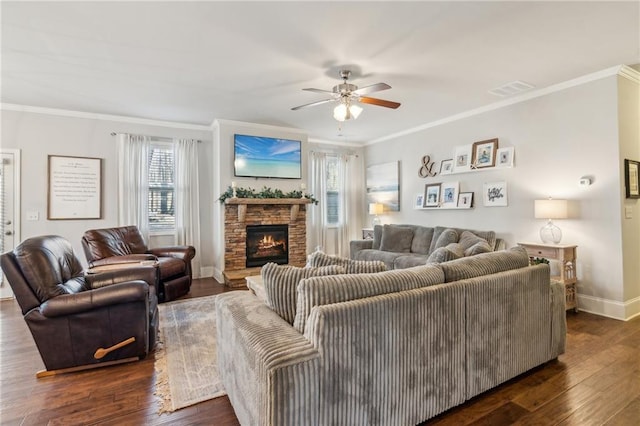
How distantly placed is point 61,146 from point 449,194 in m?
5.98

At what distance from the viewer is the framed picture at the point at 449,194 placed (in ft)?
16.5

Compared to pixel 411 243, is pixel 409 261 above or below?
below

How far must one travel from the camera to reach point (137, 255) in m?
3.93

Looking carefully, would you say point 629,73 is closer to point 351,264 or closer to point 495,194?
point 495,194

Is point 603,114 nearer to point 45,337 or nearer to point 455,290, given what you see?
point 455,290

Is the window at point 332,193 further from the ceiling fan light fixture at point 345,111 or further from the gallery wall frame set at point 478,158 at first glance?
the ceiling fan light fixture at point 345,111

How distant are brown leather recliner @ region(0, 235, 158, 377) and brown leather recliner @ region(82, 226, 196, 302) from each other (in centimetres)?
129

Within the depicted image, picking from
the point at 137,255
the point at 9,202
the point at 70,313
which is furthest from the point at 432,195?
the point at 9,202

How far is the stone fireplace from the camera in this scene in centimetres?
519

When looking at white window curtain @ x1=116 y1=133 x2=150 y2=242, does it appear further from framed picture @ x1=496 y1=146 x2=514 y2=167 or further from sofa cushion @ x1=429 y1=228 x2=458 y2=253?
framed picture @ x1=496 y1=146 x2=514 y2=167

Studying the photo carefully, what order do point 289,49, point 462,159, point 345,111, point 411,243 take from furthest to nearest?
1. point 411,243
2. point 462,159
3. point 345,111
4. point 289,49

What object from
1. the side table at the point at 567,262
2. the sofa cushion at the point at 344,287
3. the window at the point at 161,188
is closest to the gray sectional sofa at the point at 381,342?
the sofa cushion at the point at 344,287

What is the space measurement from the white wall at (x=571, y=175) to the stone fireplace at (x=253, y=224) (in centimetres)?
282

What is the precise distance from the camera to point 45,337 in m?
2.26
